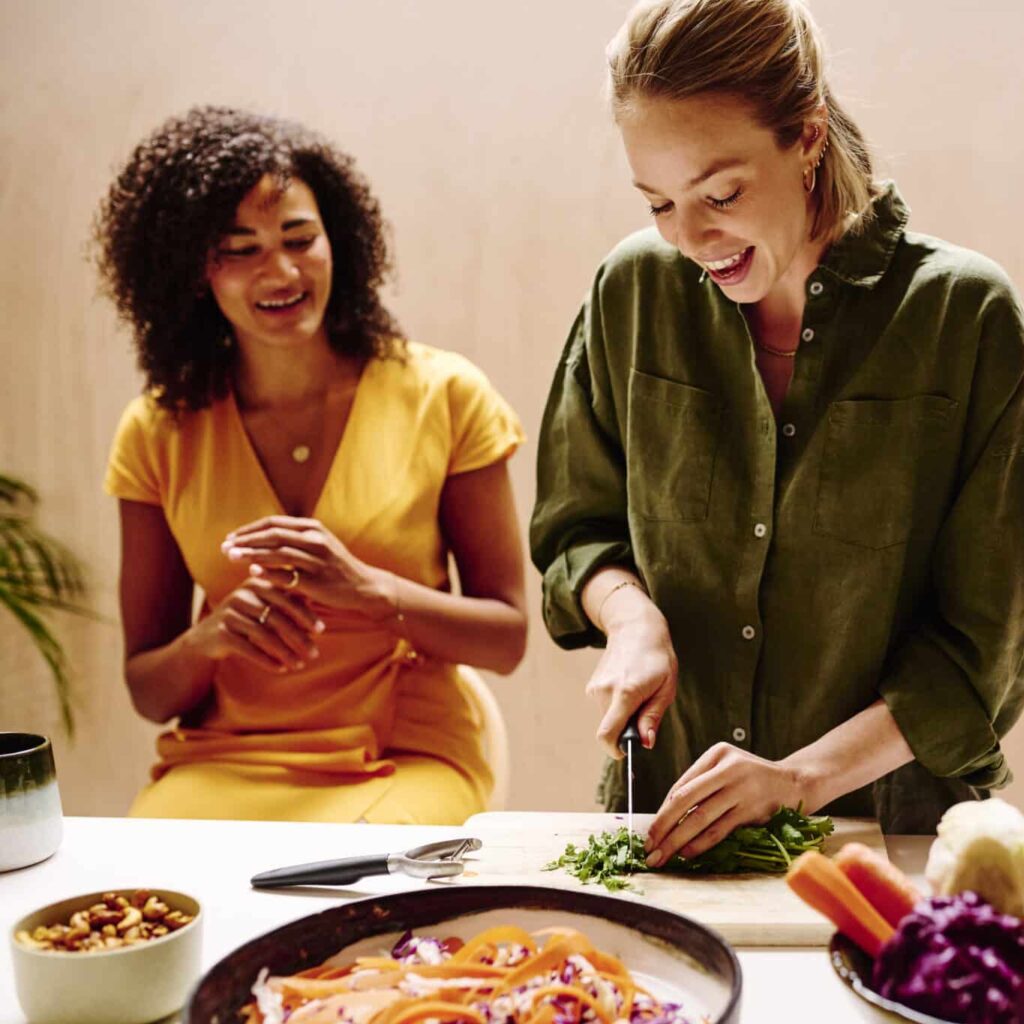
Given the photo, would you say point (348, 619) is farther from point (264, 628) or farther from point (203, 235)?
point (203, 235)

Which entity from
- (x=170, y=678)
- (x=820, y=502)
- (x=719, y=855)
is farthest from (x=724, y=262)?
(x=170, y=678)

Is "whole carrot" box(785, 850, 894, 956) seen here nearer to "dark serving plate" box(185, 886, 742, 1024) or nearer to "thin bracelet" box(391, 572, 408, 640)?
"dark serving plate" box(185, 886, 742, 1024)

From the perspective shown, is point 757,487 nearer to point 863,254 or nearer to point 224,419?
point 863,254

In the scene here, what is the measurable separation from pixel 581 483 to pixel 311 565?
0.55m

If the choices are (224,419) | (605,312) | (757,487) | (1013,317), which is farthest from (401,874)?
(224,419)

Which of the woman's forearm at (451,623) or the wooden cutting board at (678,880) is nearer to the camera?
the wooden cutting board at (678,880)

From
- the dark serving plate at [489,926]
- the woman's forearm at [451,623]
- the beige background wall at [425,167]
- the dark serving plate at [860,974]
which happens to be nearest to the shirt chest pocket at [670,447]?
the woman's forearm at [451,623]

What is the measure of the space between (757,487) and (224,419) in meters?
1.17

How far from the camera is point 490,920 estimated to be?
1.12 meters

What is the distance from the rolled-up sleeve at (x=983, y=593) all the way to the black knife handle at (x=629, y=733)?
310 mm

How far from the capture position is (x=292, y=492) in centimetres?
243

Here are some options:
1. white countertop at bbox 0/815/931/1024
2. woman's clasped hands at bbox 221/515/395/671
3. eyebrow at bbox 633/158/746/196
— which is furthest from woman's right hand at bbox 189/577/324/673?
eyebrow at bbox 633/158/746/196

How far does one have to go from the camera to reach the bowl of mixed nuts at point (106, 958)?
103cm

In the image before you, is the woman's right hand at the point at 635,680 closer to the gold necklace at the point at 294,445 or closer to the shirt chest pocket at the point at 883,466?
the shirt chest pocket at the point at 883,466
